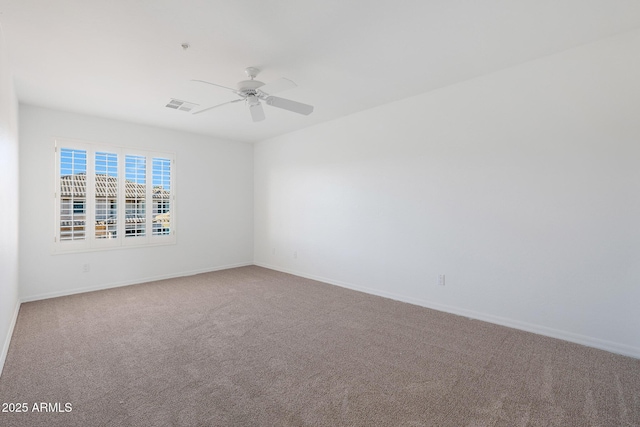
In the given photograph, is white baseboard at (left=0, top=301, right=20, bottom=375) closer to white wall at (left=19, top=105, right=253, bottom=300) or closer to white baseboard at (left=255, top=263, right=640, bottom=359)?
white wall at (left=19, top=105, right=253, bottom=300)

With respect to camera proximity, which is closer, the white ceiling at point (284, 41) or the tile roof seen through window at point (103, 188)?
the white ceiling at point (284, 41)

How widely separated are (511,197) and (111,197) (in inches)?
217

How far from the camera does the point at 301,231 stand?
5.64m

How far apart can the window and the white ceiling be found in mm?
1061

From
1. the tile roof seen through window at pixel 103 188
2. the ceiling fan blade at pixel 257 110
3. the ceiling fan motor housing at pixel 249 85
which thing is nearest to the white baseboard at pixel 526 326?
the ceiling fan blade at pixel 257 110

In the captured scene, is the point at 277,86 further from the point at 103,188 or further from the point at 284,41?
the point at 103,188

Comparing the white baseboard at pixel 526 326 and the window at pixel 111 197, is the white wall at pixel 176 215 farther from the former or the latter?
the white baseboard at pixel 526 326

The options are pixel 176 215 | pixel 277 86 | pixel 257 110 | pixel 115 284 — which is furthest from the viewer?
pixel 176 215

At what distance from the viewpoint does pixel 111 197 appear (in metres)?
4.83

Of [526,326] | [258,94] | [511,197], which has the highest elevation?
[258,94]

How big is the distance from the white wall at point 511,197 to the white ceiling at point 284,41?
1.13 ft

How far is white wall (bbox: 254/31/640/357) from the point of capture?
268cm

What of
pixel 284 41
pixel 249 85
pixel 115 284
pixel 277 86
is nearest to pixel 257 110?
pixel 249 85

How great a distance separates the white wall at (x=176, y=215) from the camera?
13.7 feet
